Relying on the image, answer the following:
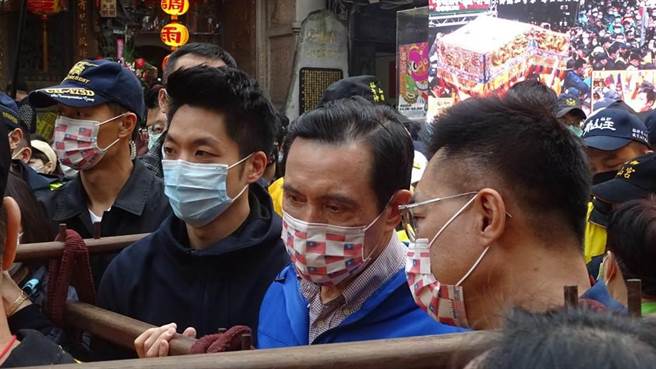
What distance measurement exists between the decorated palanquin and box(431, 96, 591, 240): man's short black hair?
29.1ft

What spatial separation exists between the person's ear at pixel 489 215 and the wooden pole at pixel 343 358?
33 cm

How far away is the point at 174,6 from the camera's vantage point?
43.7 ft

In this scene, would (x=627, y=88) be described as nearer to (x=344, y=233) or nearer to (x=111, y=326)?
(x=344, y=233)

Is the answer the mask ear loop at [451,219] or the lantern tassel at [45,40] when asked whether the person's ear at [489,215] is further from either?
the lantern tassel at [45,40]

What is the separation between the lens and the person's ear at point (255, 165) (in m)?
2.95

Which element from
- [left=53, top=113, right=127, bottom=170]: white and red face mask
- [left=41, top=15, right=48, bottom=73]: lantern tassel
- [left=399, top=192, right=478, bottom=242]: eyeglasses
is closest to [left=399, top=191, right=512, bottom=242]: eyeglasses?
[left=399, top=192, right=478, bottom=242]: eyeglasses

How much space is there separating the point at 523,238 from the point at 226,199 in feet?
4.46

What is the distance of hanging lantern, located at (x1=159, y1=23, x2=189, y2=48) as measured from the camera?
13391 mm

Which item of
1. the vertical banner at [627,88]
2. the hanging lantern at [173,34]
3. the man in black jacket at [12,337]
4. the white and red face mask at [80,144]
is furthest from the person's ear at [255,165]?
the hanging lantern at [173,34]

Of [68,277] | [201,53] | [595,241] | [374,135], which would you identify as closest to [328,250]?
[374,135]

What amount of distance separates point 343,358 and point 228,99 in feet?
5.47

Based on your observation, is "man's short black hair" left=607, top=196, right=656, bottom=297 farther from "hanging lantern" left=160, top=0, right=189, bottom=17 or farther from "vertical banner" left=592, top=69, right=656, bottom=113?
"hanging lantern" left=160, top=0, right=189, bottom=17

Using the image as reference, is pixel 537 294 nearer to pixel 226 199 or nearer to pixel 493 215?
pixel 493 215

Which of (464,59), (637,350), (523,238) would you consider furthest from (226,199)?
(464,59)
